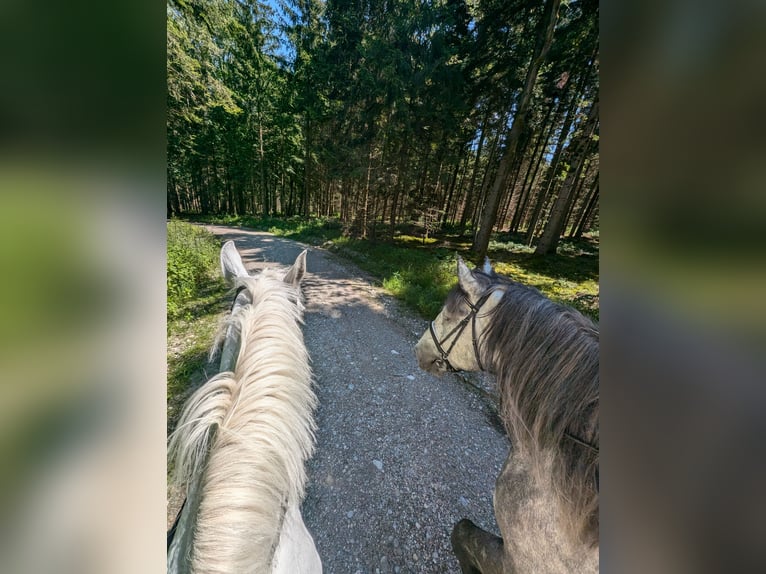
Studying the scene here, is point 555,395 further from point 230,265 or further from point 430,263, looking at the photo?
point 430,263

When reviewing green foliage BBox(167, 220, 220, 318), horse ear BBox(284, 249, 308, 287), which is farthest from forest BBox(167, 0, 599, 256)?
horse ear BBox(284, 249, 308, 287)

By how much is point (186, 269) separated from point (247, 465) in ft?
13.8

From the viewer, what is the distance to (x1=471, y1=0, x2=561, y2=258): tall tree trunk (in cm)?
627

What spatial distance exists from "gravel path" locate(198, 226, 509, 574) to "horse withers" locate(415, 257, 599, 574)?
45 centimetres

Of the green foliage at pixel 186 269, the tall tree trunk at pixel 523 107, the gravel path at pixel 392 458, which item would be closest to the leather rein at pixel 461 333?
the gravel path at pixel 392 458

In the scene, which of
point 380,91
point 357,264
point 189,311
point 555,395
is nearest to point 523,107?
point 380,91

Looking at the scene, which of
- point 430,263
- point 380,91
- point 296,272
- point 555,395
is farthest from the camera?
point 380,91

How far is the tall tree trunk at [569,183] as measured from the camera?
7.63 meters

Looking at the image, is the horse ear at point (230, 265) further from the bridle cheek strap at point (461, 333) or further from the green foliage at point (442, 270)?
the green foliage at point (442, 270)

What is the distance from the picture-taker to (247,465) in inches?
44.7

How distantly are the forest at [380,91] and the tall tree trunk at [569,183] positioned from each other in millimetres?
59

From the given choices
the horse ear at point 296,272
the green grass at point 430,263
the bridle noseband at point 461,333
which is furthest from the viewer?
the green grass at point 430,263

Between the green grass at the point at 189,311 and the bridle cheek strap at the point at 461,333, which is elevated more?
the bridle cheek strap at the point at 461,333

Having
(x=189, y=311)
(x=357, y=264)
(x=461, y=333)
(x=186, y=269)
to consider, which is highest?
(x=461, y=333)
